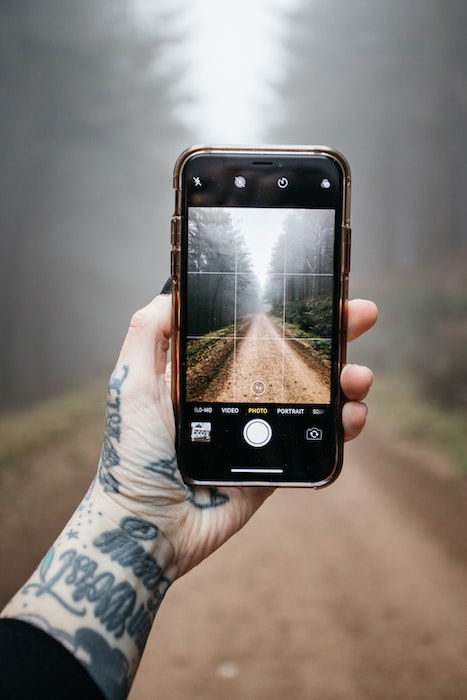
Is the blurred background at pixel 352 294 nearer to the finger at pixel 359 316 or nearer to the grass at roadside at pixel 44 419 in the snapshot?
the grass at roadside at pixel 44 419

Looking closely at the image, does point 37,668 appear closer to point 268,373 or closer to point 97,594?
point 97,594

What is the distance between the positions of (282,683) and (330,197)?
2.60 meters

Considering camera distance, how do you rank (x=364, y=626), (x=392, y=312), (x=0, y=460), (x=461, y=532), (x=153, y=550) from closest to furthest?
1. (x=153, y=550)
2. (x=364, y=626)
3. (x=461, y=532)
4. (x=0, y=460)
5. (x=392, y=312)

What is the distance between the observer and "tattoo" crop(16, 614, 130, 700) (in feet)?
2.98

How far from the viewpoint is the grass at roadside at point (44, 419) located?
6227 millimetres

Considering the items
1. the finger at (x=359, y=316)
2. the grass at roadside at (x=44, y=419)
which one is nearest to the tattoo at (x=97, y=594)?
A: the finger at (x=359, y=316)

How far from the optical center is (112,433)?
47.3 inches

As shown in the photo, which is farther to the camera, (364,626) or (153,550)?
(364,626)

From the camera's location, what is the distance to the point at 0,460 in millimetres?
5918

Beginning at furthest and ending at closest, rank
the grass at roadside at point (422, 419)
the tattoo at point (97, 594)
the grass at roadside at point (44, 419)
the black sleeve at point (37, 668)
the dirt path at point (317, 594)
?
the grass at roadside at point (44, 419) < the grass at roadside at point (422, 419) < the dirt path at point (317, 594) < the tattoo at point (97, 594) < the black sleeve at point (37, 668)

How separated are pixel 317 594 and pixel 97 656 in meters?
3.00

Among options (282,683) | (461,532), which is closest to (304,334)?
(282,683)

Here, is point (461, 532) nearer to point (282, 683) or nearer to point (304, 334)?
point (282, 683)

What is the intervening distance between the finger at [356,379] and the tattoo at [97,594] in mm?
503
